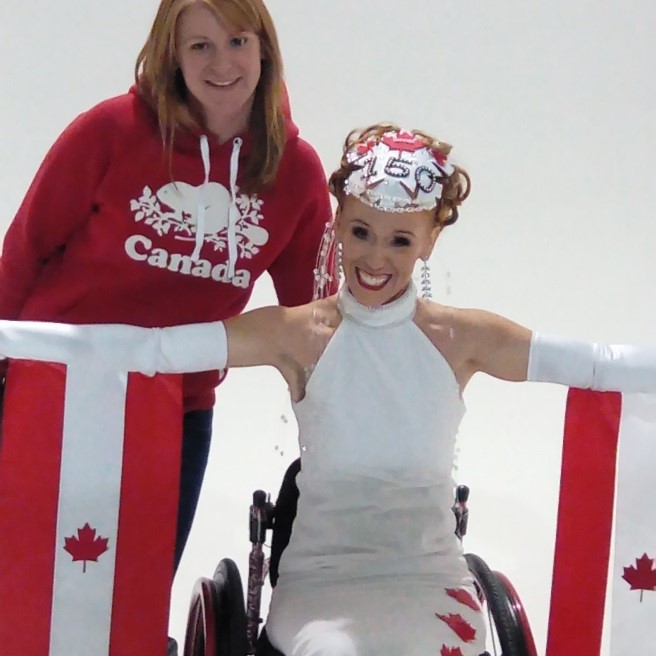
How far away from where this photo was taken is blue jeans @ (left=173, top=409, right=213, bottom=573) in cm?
168

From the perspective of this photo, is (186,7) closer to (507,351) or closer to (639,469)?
(507,351)

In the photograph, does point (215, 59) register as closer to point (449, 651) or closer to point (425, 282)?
point (425, 282)

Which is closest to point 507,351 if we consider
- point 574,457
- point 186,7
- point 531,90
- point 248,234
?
point 574,457

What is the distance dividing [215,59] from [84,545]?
0.70m

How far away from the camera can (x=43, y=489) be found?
56.4 inches

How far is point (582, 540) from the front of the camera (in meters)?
1.52

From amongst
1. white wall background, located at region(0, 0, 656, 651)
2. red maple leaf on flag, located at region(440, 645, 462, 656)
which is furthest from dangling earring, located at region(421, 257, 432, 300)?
white wall background, located at region(0, 0, 656, 651)

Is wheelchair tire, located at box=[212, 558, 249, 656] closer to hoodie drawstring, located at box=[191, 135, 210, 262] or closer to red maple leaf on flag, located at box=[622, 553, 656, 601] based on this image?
hoodie drawstring, located at box=[191, 135, 210, 262]

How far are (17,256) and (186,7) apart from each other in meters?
0.44

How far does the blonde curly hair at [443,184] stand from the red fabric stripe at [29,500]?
46 centimetres

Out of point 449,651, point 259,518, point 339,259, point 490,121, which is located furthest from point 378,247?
point 490,121

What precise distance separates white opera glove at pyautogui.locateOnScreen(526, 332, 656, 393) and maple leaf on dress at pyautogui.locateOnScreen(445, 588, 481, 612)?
0.31 metres

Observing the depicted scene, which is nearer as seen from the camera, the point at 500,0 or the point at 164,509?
the point at 164,509

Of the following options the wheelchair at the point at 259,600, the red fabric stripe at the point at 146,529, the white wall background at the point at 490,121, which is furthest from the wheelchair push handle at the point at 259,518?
the white wall background at the point at 490,121
